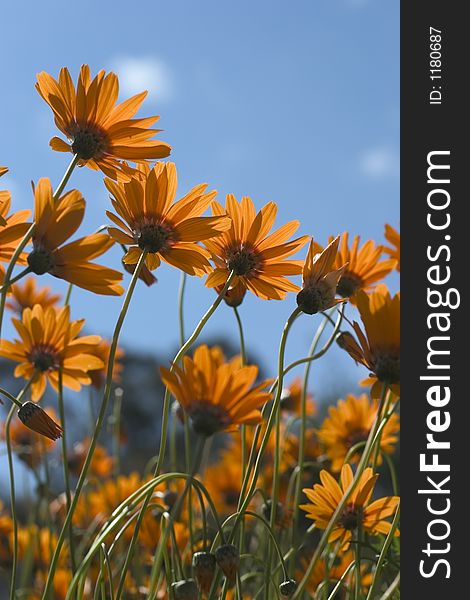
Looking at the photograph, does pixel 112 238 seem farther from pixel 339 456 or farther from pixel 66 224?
pixel 339 456

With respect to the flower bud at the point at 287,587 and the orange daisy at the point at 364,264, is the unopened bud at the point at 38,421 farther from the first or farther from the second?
the orange daisy at the point at 364,264

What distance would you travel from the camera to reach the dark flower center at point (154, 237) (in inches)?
36.2

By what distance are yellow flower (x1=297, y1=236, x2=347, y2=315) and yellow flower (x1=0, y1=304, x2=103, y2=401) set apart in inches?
12.4

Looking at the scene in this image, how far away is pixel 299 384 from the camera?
7.79 feet

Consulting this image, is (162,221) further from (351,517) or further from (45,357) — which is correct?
(351,517)

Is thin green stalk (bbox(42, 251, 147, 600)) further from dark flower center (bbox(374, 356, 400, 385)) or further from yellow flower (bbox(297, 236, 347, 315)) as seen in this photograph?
dark flower center (bbox(374, 356, 400, 385))

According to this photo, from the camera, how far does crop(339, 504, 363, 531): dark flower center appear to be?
109cm

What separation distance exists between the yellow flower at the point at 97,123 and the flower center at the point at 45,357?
0.96ft

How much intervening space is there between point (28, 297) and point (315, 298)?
903mm

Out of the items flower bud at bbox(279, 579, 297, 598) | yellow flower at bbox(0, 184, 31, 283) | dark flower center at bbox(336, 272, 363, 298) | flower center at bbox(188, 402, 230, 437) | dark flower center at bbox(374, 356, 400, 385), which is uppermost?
dark flower center at bbox(336, 272, 363, 298)

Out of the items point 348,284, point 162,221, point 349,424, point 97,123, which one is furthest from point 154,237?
point 349,424

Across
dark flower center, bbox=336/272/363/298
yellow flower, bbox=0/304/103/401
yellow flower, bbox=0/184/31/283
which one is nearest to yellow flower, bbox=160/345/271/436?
yellow flower, bbox=0/184/31/283

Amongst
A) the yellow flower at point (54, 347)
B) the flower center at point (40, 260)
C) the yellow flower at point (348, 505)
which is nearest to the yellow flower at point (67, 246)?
the flower center at point (40, 260)

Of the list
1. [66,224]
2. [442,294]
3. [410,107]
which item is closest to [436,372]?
[442,294]
